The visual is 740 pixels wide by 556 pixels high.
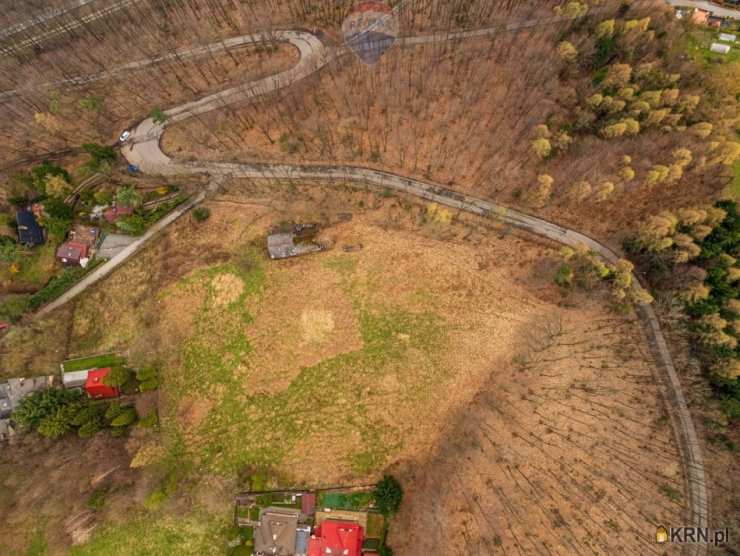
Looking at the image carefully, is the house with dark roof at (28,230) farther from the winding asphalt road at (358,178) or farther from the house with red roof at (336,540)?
the house with red roof at (336,540)

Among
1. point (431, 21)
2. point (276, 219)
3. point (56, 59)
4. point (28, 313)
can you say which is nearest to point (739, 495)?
point (276, 219)

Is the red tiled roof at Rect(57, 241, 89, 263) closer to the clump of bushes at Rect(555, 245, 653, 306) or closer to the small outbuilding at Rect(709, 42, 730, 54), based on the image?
the clump of bushes at Rect(555, 245, 653, 306)

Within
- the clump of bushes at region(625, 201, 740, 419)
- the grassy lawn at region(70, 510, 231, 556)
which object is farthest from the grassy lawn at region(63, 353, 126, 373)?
the clump of bushes at region(625, 201, 740, 419)

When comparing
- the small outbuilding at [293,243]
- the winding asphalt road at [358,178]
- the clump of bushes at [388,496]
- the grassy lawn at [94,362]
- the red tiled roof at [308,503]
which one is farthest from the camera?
the small outbuilding at [293,243]

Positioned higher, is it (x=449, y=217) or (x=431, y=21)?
(x=431, y=21)

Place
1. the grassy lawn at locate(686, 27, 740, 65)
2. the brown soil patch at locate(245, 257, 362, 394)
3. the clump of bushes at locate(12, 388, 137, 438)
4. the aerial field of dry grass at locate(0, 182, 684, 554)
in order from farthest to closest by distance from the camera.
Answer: the grassy lawn at locate(686, 27, 740, 65) → the brown soil patch at locate(245, 257, 362, 394) → the clump of bushes at locate(12, 388, 137, 438) → the aerial field of dry grass at locate(0, 182, 684, 554)

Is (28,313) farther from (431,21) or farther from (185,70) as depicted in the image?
(431,21)

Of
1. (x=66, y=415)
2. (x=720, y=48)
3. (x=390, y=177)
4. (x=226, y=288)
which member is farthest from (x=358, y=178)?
(x=720, y=48)

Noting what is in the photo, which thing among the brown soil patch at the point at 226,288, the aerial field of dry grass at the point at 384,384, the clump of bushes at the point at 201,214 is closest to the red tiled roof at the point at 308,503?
the aerial field of dry grass at the point at 384,384
